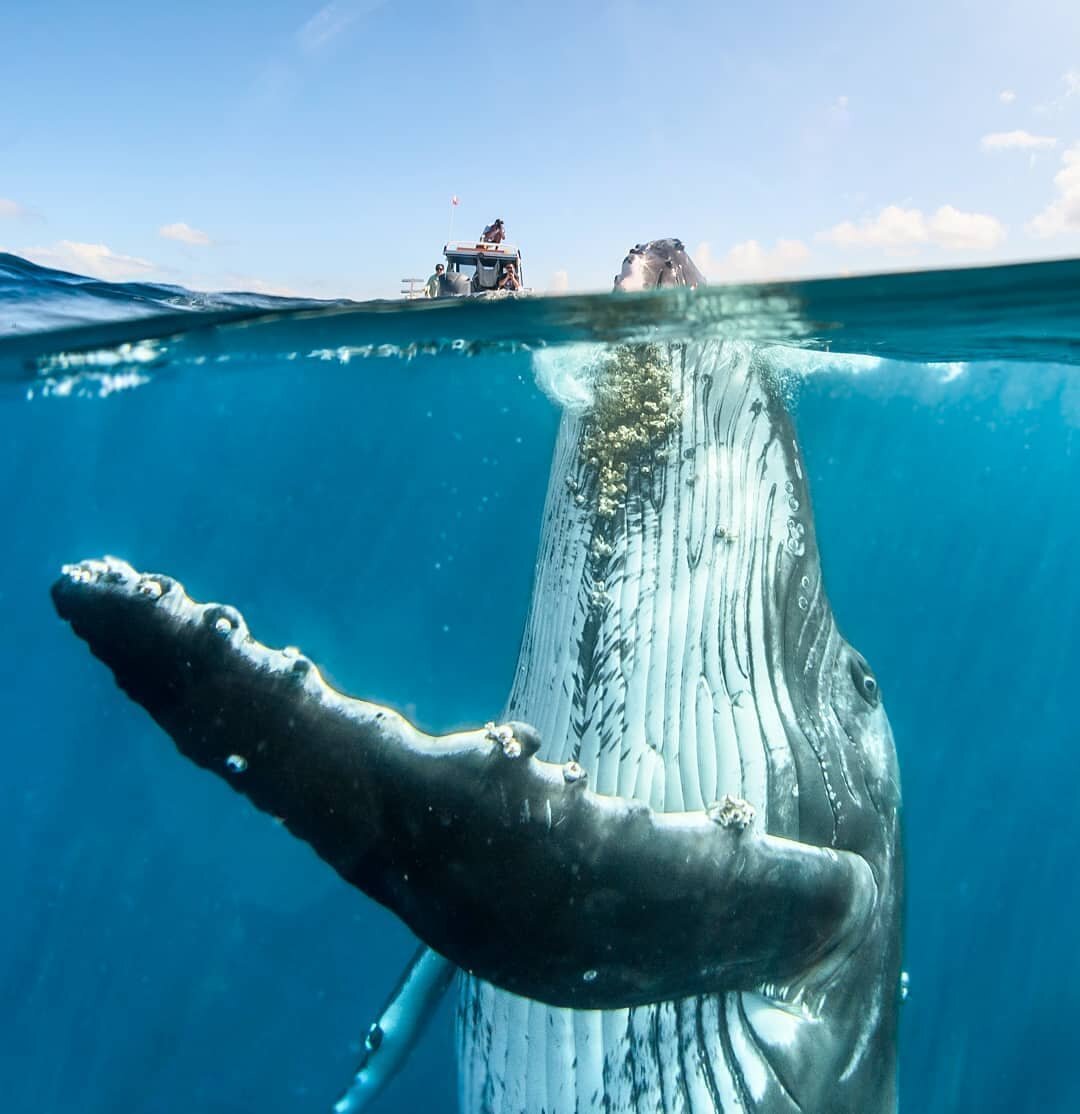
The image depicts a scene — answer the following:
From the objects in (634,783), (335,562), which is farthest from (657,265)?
(335,562)

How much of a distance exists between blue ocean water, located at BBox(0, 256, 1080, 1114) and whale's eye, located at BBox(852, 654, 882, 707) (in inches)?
99.2

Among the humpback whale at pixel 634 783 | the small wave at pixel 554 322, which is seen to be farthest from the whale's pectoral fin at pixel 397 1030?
the small wave at pixel 554 322

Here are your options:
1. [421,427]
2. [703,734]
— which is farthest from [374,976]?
[703,734]

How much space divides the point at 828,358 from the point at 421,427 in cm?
655

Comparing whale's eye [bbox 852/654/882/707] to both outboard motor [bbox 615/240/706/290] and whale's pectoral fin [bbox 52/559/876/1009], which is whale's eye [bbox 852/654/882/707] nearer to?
whale's pectoral fin [bbox 52/559/876/1009]

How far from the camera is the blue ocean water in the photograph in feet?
25.8

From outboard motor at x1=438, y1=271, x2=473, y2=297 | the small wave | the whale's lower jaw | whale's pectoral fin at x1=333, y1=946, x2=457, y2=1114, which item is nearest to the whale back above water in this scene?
the whale's lower jaw

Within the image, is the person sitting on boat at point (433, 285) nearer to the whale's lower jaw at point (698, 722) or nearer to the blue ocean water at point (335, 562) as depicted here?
the blue ocean water at point (335, 562)

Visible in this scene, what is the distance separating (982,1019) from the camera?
14.8 m

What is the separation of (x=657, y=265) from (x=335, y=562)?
28.7 feet

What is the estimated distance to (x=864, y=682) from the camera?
387cm

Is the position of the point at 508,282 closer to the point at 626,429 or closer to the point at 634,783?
the point at 626,429

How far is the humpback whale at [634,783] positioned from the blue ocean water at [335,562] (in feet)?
7.00

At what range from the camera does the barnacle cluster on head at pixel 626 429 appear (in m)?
3.67
